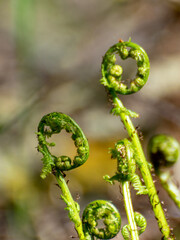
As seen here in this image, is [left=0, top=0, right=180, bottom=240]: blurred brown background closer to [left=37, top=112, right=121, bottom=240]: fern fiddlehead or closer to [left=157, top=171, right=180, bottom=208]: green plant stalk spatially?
[left=157, top=171, right=180, bottom=208]: green plant stalk

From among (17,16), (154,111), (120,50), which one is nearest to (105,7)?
(17,16)

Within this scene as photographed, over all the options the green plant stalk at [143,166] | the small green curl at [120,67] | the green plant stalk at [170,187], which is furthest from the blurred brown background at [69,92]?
the small green curl at [120,67]

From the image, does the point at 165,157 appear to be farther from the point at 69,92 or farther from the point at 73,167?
the point at 69,92

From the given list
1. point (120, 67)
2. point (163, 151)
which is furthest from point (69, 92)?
point (120, 67)

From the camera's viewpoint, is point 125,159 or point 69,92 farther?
point 69,92

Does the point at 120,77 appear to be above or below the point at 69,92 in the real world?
below

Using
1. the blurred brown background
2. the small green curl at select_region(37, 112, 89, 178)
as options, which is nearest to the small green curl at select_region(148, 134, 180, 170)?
the small green curl at select_region(37, 112, 89, 178)
